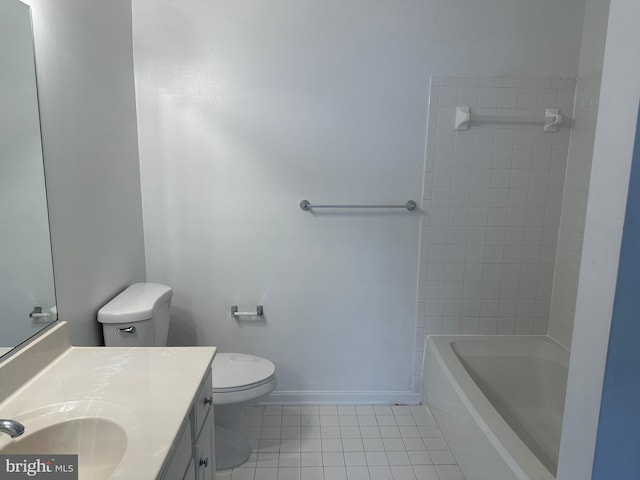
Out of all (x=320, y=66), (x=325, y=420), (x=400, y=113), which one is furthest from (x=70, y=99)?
(x=325, y=420)

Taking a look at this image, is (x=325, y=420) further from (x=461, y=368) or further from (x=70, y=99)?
(x=70, y=99)

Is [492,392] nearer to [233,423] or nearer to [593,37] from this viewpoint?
[233,423]

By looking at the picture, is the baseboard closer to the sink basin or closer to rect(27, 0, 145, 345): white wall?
rect(27, 0, 145, 345): white wall

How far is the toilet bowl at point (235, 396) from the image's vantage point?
189 cm

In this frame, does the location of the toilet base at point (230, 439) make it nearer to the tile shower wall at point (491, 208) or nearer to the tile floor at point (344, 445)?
the tile floor at point (344, 445)

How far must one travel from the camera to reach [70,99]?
5.18 feet

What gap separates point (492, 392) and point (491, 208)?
1.01 m

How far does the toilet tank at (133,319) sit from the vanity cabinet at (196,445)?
0.55m

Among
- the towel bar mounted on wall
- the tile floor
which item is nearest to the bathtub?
A: the tile floor

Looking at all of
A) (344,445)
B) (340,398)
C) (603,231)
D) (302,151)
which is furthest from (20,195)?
(340,398)

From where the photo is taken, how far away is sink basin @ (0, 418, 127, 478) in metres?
1.00

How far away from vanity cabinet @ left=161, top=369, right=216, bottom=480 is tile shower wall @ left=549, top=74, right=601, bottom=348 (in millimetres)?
1920

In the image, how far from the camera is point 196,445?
124 cm

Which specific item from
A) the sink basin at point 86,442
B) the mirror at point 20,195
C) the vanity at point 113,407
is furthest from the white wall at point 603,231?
the mirror at point 20,195
